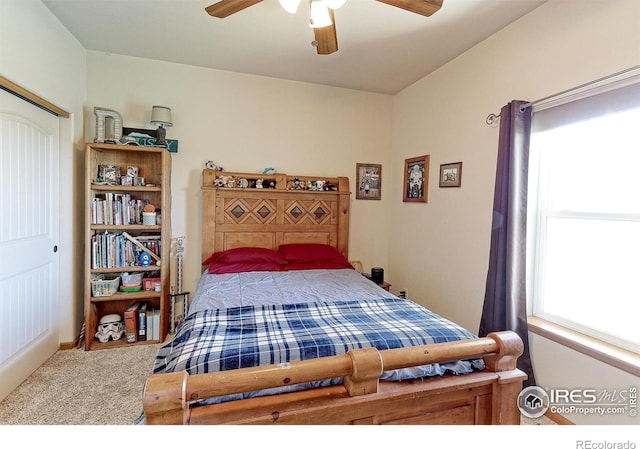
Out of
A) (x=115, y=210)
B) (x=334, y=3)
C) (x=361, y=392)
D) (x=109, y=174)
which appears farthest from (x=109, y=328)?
(x=334, y=3)

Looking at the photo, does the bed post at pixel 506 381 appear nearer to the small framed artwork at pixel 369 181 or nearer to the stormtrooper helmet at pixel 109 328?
the small framed artwork at pixel 369 181

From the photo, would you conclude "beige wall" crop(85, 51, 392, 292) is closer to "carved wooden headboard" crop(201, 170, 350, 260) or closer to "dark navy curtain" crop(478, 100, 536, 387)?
"carved wooden headboard" crop(201, 170, 350, 260)

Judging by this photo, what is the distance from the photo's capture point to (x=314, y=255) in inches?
121

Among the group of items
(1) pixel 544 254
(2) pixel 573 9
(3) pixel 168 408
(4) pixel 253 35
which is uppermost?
(4) pixel 253 35

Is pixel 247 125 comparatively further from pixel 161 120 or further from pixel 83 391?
pixel 83 391

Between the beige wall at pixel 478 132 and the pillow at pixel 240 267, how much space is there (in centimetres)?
151

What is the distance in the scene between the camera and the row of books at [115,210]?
265cm

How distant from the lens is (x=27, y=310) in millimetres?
2166

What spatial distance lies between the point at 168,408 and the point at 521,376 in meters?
1.37

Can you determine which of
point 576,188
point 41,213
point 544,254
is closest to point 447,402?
point 544,254

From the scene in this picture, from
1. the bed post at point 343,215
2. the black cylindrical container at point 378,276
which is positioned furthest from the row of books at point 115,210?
the black cylindrical container at point 378,276

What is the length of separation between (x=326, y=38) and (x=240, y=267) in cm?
199

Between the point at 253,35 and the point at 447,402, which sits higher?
the point at 253,35
